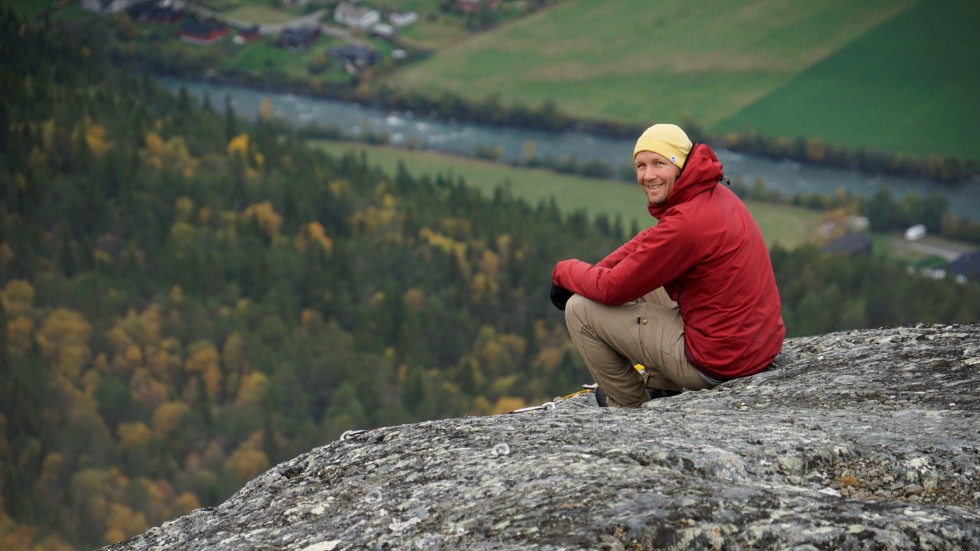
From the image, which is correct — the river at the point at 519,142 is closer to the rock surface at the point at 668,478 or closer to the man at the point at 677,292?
the man at the point at 677,292

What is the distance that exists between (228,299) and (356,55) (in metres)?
54.3

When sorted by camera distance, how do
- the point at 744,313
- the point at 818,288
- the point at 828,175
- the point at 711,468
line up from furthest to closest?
the point at 828,175
the point at 818,288
the point at 744,313
the point at 711,468

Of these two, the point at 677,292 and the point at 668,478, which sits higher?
the point at 677,292

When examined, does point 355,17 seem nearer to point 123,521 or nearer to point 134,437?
point 134,437

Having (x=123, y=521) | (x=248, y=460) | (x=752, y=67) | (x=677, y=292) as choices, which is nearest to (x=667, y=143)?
(x=677, y=292)

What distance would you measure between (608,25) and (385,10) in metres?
33.4

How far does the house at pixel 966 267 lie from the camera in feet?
346

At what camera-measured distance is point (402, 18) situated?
166 metres

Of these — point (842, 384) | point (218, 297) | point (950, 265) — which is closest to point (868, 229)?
point (950, 265)

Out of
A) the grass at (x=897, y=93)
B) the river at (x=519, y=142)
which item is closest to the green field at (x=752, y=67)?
the grass at (x=897, y=93)

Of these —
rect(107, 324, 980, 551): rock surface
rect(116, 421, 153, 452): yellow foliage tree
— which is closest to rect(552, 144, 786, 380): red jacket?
rect(107, 324, 980, 551): rock surface

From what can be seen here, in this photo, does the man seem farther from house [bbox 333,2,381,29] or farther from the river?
house [bbox 333,2,381,29]

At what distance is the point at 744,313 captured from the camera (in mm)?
8258

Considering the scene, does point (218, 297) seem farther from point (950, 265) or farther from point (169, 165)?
point (950, 265)
